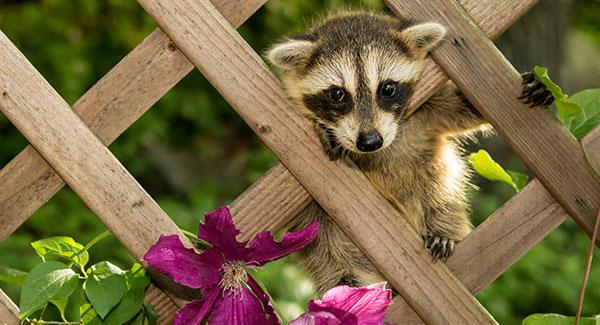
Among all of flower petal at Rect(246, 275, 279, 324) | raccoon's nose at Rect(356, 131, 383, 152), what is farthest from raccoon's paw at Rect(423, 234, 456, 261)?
flower petal at Rect(246, 275, 279, 324)

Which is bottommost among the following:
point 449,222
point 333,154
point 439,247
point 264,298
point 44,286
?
point 449,222

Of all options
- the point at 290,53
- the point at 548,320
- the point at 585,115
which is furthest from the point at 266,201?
the point at 585,115

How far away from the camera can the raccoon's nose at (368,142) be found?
2.88m

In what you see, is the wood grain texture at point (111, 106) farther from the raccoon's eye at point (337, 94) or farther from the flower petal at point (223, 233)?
the raccoon's eye at point (337, 94)

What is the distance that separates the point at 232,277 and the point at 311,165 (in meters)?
0.46

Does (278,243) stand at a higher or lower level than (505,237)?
higher

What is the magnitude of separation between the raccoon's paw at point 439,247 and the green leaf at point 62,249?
0.93 m

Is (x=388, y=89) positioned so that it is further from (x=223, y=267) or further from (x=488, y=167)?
(x=223, y=267)

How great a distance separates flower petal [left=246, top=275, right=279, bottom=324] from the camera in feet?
7.41

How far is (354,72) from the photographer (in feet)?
10.2

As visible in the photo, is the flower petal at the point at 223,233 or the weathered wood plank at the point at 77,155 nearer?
the flower petal at the point at 223,233

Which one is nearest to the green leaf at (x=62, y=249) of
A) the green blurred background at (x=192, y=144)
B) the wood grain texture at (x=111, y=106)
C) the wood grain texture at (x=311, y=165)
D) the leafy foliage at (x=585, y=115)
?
the wood grain texture at (x=111, y=106)

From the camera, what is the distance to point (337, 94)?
10.4 feet

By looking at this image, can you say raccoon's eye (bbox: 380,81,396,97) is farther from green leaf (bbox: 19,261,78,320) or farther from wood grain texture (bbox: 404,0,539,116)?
green leaf (bbox: 19,261,78,320)
